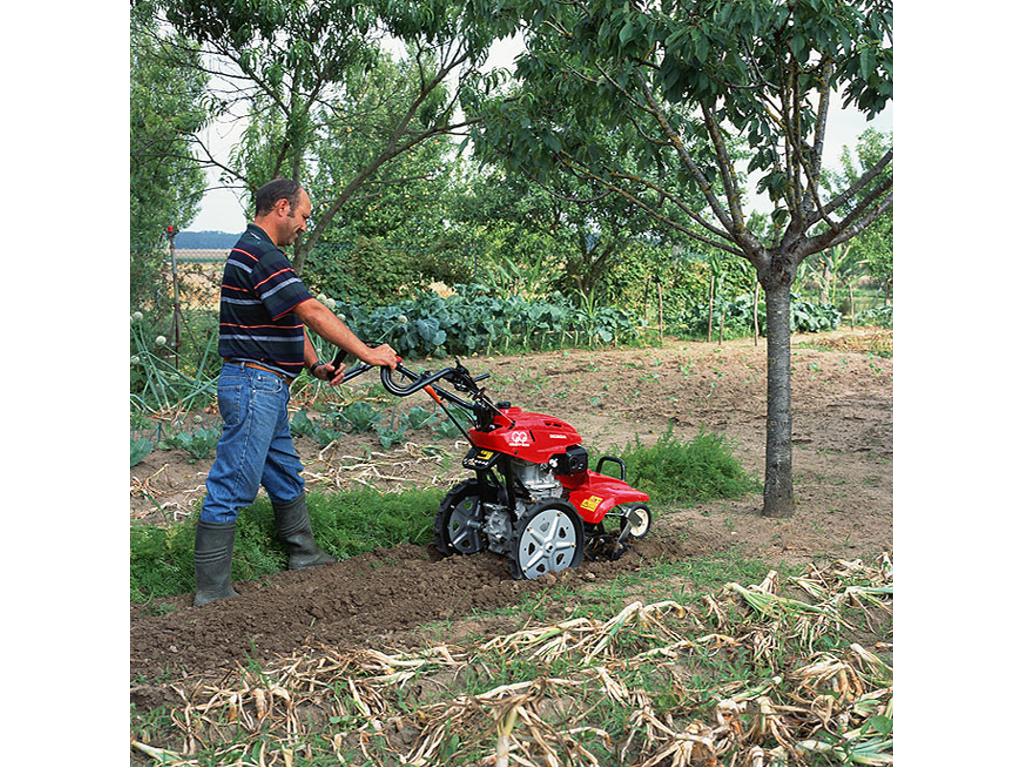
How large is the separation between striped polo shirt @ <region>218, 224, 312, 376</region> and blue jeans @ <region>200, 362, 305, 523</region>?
0.09m

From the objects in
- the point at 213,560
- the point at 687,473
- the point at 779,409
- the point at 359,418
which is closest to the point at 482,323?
the point at 359,418

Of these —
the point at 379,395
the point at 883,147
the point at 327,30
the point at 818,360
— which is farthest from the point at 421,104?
the point at 883,147

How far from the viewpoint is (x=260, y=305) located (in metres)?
4.06

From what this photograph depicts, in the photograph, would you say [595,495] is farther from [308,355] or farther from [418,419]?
[418,419]

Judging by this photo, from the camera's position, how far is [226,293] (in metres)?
4.10

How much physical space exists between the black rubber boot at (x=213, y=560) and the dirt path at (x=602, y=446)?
0.28ft

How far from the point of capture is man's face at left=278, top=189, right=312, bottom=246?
4.16m

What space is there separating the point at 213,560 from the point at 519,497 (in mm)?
1301

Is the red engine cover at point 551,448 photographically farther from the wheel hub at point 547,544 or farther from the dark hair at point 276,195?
the dark hair at point 276,195

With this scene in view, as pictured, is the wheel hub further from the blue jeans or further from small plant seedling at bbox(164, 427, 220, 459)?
small plant seedling at bbox(164, 427, 220, 459)

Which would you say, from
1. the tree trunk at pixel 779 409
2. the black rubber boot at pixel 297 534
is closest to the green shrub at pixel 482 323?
the tree trunk at pixel 779 409

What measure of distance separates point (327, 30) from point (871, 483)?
643 cm

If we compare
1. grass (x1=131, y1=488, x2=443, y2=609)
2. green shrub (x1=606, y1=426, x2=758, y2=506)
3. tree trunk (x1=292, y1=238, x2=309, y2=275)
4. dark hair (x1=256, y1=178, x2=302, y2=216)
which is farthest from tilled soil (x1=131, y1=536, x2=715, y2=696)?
tree trunk (x1=292, y1=238, x2=309, y2=275)

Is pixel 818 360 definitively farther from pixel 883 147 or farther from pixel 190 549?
pixel 190 549
